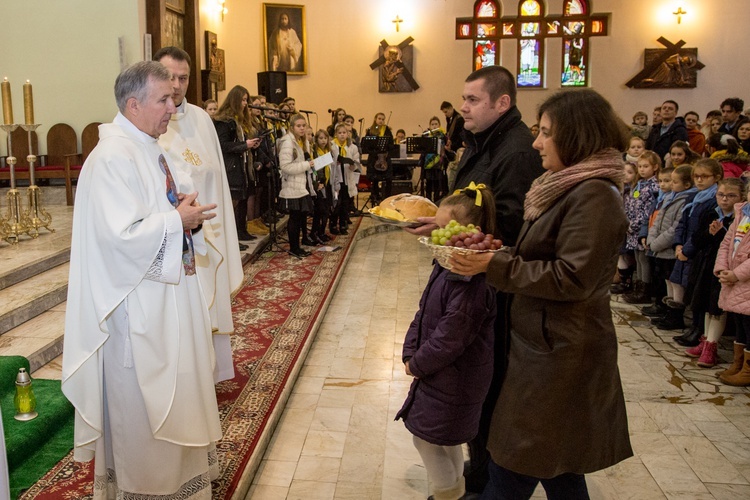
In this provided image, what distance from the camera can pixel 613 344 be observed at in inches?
77.1

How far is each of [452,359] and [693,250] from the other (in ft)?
10.5

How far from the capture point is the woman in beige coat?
185 cm

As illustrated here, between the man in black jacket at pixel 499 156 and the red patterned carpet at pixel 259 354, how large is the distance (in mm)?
1244

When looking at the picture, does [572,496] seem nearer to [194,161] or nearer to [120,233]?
[120,233]

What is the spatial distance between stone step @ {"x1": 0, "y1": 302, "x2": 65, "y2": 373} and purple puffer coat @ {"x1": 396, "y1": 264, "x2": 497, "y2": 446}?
7.78ft

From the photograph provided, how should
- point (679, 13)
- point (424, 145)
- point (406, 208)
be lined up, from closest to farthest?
1. point (406, 208)
2. point (424, 145)
3. point (679, 13)

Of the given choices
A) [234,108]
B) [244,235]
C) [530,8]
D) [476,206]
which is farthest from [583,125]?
[530,8]

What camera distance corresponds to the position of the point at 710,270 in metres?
4.73

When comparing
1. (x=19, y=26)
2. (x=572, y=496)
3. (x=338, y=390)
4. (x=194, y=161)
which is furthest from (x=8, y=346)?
(x=19, y=26)

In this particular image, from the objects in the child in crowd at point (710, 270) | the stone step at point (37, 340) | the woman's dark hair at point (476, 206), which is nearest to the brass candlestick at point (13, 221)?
the stone step at point (37, 340)

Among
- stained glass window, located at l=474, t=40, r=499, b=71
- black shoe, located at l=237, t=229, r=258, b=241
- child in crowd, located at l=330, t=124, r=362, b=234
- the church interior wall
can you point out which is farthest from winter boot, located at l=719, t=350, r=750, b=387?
stained glass window, located at l=474, t=40, r=499, b=71

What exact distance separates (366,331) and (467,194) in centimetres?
315

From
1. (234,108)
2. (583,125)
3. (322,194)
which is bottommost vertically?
(322,194)

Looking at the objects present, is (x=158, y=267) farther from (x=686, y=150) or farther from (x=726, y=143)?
(x=726, y=143)
